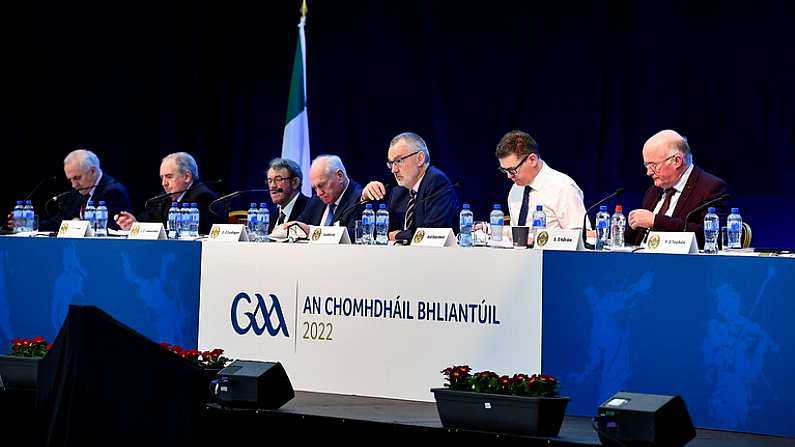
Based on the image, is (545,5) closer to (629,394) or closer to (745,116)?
(745,116)

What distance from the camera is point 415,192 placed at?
6.09m

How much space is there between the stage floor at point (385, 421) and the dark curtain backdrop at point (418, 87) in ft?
9.57

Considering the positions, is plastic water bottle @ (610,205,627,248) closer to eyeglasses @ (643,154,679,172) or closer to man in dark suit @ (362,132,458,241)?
eyeglasses @ (643,154,679,172)

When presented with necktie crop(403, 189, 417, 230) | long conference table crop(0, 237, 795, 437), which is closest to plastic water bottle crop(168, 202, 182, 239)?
long conference table crop(0, 237, 795, 437)

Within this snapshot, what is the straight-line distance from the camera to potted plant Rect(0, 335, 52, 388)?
4.88 metres

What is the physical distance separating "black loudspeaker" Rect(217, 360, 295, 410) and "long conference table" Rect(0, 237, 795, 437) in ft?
1.15

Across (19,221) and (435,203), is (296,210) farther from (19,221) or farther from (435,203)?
(19,221)

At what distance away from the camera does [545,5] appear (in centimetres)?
735

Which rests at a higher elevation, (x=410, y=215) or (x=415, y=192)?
(x=415, y=192)

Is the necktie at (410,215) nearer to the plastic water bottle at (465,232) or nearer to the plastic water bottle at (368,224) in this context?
the plastic water bottle at (368,224)

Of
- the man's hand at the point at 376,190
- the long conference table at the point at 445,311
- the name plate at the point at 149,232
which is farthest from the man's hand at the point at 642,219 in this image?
the name plate at the point at 149,232

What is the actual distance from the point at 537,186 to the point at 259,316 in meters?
1.60

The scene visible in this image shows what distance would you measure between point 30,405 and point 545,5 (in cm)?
417

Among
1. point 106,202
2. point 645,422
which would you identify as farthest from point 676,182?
point 106,202
